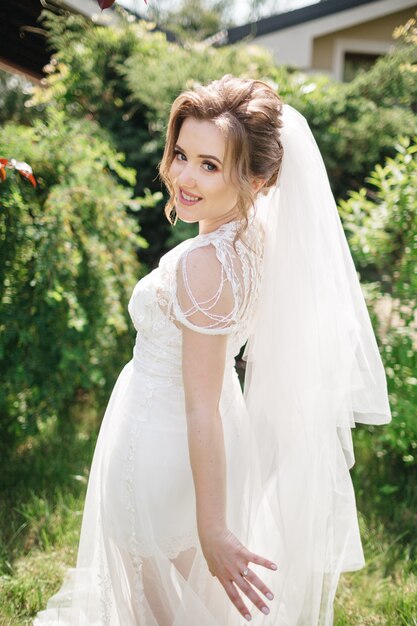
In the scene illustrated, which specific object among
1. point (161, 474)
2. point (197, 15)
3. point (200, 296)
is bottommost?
point (161, 474)

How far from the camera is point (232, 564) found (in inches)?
57.9

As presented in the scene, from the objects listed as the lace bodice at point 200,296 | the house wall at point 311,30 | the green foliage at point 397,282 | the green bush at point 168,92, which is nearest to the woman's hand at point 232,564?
the lace bodice at point 200,296

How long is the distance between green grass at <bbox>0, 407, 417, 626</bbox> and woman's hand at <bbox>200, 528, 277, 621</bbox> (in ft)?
3.56

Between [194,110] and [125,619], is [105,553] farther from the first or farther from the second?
[194,110]

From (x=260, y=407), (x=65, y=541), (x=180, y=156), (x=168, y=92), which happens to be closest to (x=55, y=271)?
(x=65, y=541)

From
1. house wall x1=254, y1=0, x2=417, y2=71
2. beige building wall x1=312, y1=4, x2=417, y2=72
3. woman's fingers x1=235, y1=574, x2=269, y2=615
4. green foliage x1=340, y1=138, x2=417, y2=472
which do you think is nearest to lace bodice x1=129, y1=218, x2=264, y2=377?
woman's fingers x1=235, y1=574, x2=269, y2=615

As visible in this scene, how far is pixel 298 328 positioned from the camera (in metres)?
1.77

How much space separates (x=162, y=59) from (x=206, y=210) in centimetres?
415

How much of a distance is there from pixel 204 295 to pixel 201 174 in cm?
34

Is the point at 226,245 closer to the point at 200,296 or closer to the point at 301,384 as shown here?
the point at 200,296

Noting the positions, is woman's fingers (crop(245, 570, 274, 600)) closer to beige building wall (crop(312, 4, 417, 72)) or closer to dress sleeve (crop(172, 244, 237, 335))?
dress sleeve (crop(172, 244, 237, 335))

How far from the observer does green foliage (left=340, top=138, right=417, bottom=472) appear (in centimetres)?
293

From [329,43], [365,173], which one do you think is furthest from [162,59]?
[329,43]

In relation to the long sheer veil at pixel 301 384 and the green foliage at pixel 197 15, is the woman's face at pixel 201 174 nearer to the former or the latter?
the long sheer veil at pixel 301 384
